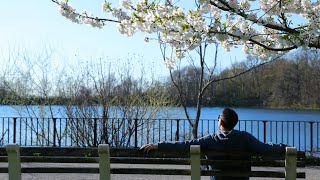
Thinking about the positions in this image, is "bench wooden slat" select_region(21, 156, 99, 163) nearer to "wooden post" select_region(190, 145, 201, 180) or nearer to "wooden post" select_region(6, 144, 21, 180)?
"wooden post" select_region(6, 144, 21, 180)

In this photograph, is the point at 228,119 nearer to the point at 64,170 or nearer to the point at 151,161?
the point at 151,161

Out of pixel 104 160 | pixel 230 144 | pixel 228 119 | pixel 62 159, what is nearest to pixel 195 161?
pixel 230 144

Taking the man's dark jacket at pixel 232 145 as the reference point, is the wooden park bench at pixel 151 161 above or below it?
below

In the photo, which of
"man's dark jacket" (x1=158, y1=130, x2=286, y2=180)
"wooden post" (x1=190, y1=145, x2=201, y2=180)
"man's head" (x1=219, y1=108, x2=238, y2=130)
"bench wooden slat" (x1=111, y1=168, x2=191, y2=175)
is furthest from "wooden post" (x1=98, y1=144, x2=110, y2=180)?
"man's head" (x1=219, y1=108, x2=238, y2=130)

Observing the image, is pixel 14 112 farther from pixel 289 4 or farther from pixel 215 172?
pixel 215 172

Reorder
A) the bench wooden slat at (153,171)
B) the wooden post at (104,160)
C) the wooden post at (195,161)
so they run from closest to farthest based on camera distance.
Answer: the wooden post at (195,161) < the wooden post at (104,160) < the bench wooden slat at (153,171)

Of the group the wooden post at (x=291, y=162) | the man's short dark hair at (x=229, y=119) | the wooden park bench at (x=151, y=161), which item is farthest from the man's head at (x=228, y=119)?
the wooden post at (x=291, y=162)

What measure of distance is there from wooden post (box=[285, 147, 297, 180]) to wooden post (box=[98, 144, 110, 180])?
5.83ft

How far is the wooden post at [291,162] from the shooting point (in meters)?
5.09

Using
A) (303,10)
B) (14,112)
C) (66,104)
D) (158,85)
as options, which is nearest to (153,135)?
(158,85)

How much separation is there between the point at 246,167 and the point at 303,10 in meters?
Result: 4.79

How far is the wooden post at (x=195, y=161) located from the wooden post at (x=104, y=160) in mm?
838

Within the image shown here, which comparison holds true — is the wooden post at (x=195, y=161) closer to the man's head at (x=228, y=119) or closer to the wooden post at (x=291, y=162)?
the man's head at (x=228, y=119)

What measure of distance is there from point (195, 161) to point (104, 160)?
2.98 feet
